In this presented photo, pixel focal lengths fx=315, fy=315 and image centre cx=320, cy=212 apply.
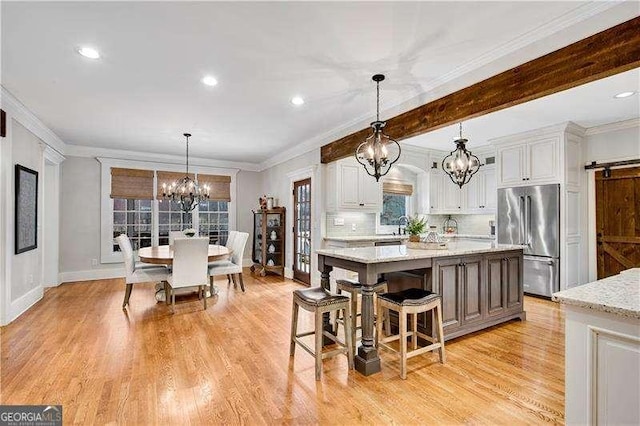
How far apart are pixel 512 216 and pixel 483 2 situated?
3920 millimetres

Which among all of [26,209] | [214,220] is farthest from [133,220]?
[26,209]

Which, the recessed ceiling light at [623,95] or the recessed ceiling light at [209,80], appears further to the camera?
the recessed ceiling light at [623,95]

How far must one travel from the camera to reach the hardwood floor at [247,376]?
6.53ft

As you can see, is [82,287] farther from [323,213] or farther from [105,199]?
[323,213]

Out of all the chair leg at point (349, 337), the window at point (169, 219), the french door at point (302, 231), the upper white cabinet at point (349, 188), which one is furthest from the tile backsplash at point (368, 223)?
the window at point (169, 219)

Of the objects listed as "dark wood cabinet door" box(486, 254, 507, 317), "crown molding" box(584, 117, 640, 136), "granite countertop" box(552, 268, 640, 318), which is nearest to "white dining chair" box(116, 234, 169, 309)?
"dark wood cabinet door" box(486, 254, 507, 317)

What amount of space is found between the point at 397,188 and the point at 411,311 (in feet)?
14.2

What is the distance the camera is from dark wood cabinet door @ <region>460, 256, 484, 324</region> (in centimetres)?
314

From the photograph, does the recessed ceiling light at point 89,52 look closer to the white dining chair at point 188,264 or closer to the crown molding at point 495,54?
the white dining chair at point 188,264

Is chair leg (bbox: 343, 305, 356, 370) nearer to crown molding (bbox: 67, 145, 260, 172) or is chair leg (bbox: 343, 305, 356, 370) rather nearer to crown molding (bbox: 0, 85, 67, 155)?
crown molding (bbox: 0, 85, 67, 155)

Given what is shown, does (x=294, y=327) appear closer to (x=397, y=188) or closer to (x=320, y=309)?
(x=320, y=309)

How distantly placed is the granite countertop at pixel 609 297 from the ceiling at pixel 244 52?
1.76 m

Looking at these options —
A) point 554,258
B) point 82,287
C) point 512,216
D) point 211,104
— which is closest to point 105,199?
point 82,287

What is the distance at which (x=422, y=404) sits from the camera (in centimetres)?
208
